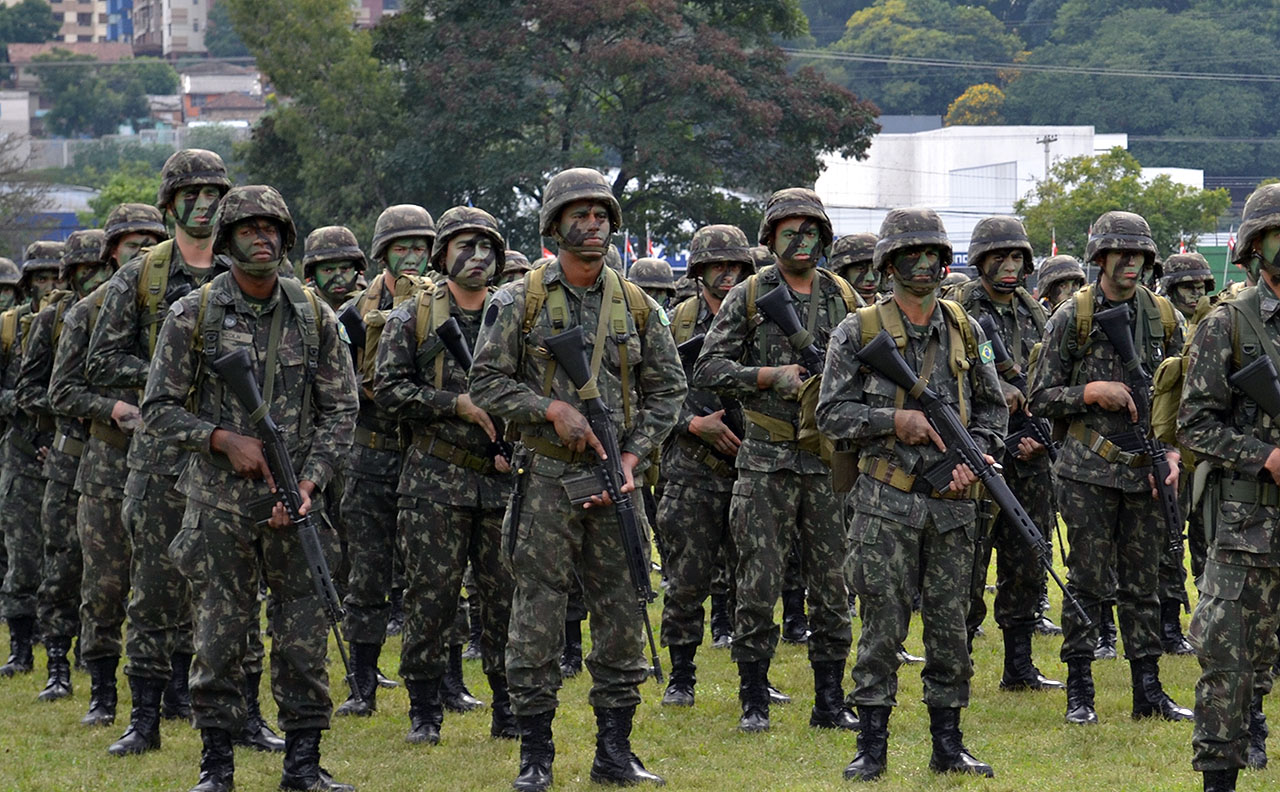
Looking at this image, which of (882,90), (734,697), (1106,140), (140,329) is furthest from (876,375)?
(882,90)

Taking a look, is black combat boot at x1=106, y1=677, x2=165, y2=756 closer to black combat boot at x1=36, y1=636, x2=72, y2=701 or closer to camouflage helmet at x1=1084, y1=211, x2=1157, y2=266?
black combat boot at x1=36, y1=636, x2=72, y2=701

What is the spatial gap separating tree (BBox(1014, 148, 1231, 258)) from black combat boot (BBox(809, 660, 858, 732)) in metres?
48.5

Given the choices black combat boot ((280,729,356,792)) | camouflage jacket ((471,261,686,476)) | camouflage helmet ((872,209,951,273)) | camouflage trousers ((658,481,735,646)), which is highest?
camouflage helmet ((872,209,951,273))

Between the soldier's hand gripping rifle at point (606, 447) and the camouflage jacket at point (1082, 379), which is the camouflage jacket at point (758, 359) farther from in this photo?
the soldier's hand gripping rifle at point (606, 447)

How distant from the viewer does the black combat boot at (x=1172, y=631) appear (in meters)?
12.0

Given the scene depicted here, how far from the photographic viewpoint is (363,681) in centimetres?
1034

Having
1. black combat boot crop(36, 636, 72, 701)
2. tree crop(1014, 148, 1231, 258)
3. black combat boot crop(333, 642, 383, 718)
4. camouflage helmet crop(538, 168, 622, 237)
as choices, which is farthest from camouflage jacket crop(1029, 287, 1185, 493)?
tree crop(1014, 148, 1231, 258)

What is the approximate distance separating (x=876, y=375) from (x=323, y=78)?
38.1m

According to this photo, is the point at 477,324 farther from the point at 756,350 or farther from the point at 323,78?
the point at 323,78

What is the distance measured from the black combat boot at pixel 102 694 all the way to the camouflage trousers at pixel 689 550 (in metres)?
3.11

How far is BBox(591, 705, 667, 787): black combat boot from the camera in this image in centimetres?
832

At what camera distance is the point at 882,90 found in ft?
387

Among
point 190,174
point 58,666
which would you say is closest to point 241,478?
point 190,174

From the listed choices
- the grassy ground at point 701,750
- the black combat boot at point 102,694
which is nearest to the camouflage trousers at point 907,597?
the grassy ground at point 701,750
